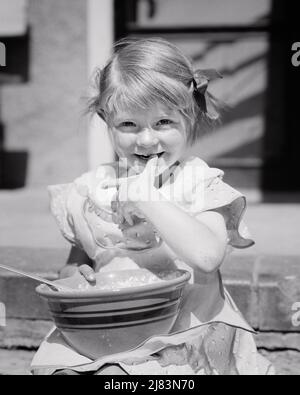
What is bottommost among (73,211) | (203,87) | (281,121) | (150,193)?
(281,121)

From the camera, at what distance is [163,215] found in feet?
5.24

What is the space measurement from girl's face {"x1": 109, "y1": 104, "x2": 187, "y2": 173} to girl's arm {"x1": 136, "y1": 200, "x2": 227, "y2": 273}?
188 millimetres

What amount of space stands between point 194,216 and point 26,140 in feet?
11.9

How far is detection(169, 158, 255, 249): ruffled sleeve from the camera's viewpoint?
5.79ft

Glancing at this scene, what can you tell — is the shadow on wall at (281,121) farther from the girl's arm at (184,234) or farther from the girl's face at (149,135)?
the girl's arm at (184,234)

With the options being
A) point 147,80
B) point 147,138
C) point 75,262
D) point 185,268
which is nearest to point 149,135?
point 147,138

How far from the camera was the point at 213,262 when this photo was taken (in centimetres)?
162

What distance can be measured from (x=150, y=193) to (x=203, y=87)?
356 millimetres

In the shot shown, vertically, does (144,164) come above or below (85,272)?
above

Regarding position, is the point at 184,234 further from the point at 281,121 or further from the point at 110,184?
the point at 281,121

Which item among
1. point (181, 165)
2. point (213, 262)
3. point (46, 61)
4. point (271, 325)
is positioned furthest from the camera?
point (46, 61)

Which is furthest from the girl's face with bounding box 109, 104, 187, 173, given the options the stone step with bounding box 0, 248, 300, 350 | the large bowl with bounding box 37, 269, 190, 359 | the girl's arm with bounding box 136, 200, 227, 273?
the stone step with bounding box 0, 248, 300, 350
